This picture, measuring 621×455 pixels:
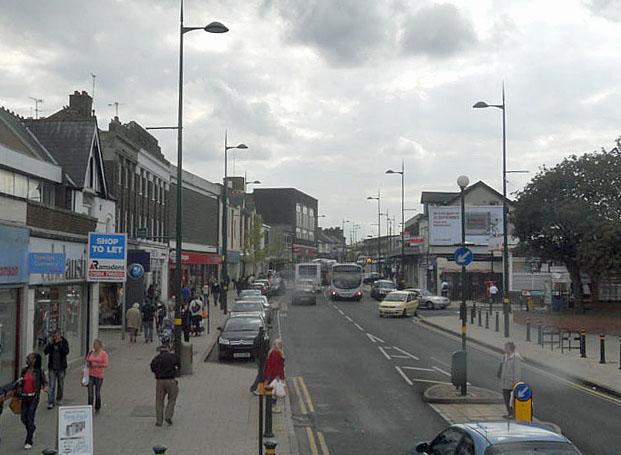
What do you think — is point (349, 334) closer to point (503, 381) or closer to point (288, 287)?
point (503, 381)

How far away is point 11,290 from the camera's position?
16750 millimetres

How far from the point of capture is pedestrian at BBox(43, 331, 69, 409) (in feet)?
49.9

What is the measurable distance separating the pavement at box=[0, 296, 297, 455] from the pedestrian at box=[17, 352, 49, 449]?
1.13 feet

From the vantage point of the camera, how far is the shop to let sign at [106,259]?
22234 mm

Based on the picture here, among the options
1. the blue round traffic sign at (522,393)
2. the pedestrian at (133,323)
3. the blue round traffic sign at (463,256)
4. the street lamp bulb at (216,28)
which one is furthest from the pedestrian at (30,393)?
the pedestrian at (133,323)

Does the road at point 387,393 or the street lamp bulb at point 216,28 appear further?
the street lamp bulb at point 216,28

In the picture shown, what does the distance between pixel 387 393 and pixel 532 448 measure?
10850 millimetres

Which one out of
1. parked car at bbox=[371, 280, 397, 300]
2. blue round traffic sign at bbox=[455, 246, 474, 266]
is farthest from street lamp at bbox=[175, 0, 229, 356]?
parked car at bbox=[371, 280, 397, 300]

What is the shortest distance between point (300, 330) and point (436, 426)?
20.7 metres

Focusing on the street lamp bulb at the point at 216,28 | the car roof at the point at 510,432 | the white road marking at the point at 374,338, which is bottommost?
the white road marking at the point at 374,338

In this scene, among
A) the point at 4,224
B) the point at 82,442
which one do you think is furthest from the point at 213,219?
the point at 82,442

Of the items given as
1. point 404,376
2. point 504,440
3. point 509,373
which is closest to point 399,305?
point 404,376

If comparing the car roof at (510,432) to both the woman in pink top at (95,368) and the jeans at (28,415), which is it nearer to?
the jeans at (28,415)

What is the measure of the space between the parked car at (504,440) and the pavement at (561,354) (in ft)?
37.7
